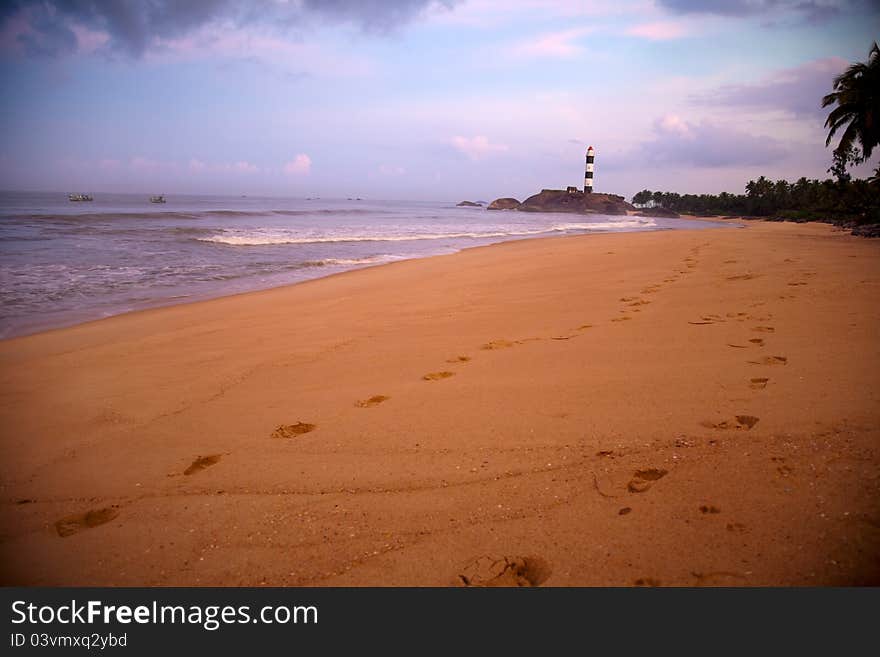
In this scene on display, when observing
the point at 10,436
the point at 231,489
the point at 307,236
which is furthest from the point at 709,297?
the point at 307,236

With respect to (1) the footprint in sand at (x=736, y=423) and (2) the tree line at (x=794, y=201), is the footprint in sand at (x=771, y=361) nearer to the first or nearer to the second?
(1) the footprint in sand at (x=736, y=423)

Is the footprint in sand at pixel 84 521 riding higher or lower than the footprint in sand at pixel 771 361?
lower

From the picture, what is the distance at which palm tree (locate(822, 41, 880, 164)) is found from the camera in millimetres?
20328

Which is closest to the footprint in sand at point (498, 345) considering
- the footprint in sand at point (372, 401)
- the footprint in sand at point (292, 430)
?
the footprint in sand at point (372, 401)

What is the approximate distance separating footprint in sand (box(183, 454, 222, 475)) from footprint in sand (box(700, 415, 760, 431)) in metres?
2.69

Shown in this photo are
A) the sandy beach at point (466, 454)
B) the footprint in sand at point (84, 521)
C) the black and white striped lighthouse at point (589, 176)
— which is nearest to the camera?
the sandy beach at point (466, 454)

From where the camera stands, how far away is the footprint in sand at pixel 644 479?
192 centimetres

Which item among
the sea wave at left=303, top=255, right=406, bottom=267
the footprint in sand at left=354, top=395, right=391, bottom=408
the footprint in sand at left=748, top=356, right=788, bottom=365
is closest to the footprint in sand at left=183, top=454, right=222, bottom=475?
the footprint in sand at left=354, top=395, right=391, bottom=408

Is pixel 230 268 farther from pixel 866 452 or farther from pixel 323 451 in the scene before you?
pixel 866 452

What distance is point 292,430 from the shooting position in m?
2.78

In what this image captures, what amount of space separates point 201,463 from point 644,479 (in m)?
2.31

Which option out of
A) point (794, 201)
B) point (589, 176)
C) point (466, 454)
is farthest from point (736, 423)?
point (589, 176)

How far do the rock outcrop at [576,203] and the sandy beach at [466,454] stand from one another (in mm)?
98412

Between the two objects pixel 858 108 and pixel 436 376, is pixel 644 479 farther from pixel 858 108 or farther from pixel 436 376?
pixel 858 108
